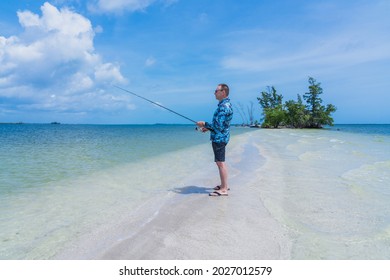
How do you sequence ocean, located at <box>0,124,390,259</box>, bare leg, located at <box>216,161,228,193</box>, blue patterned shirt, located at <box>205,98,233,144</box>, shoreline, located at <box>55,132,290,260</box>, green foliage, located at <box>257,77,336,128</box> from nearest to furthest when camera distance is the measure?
shoreline, located at <box>55,132,290,260</box> < ocean, located at <box>0,124,390,259</box> < blue patterned shirt, located at <box>205,98,233,144</box> < bare leg, located at <box>216,161,228,193</box> < green foliage, located at <box>257,77,336,128</box>

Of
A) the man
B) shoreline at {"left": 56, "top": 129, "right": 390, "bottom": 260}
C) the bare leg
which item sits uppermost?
the man

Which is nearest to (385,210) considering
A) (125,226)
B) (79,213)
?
(125,226)

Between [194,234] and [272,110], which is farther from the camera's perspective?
[272,110]

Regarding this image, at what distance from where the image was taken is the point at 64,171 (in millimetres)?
9773

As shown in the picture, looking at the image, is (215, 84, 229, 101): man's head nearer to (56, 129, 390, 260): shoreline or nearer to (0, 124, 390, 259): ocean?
(56, 129, 390, 260): shoreline

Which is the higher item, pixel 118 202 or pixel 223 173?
pixel 223 173

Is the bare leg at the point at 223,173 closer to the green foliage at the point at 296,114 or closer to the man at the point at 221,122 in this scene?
the man at the point at 221,122

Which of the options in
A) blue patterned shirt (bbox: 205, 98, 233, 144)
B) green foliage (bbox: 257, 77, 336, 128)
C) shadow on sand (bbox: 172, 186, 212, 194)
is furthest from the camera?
green foliage (bbox: 257, 77, 336, 128)

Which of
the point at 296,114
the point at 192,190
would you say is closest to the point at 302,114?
the point at 296,114

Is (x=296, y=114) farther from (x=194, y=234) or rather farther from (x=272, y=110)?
(x=194, y=234)

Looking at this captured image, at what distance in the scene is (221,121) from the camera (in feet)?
19.1

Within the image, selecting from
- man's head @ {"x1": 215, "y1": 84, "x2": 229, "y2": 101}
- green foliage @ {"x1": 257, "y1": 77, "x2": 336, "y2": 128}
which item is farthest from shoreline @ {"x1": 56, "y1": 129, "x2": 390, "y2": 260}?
green foliage @ {"x1": 257, "y1": 77, "x2": 336, "y2": 128}

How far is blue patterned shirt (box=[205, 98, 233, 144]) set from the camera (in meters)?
5.79

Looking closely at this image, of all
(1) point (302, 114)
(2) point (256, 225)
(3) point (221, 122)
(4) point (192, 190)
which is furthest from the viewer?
(1) point (302, 114)
